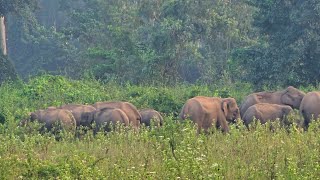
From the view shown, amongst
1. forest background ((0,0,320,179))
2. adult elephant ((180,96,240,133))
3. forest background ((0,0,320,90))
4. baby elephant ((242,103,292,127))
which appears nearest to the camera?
forest background ((0,0,320,179))

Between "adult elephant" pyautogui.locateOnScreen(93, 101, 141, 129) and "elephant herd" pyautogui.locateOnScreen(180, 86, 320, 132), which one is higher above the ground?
"elephant herd" pyautogui.locateOnScreen(180, 86, 320, 132)

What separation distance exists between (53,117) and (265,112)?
5.38 m

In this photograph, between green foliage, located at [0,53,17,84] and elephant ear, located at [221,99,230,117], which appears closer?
elephant ear, located at [221,99,230,117]

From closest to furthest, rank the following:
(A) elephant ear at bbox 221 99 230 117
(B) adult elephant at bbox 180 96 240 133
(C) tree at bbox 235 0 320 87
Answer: (B) adult elephant at bbox 180 96 240 133 < (A) elephant ear at bbox 221 99 230 117 < (C) tree at bbox 235 0 320 87

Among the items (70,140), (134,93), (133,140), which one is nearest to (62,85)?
(134,93)

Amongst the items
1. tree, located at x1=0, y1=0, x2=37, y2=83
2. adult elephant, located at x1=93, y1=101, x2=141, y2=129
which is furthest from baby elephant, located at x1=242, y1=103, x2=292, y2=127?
tree, located at x1=0, y1=0, x2=37, y2=83

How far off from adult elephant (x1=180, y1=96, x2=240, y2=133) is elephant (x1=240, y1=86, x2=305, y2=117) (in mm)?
1658

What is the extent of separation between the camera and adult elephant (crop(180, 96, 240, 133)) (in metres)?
18.2

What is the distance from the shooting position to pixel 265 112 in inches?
746

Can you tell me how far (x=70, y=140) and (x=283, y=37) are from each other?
41.2ft

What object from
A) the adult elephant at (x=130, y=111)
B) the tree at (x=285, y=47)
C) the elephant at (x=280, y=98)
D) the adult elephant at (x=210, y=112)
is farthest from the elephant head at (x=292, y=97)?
the tree at (x=285, y=47)

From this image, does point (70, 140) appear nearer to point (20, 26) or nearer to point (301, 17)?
point (301, 17)

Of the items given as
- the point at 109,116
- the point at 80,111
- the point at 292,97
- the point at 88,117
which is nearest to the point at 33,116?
the point at 80,111

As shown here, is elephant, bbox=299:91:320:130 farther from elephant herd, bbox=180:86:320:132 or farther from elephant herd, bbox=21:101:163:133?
elephant herd, bbox=21:101:163:133
